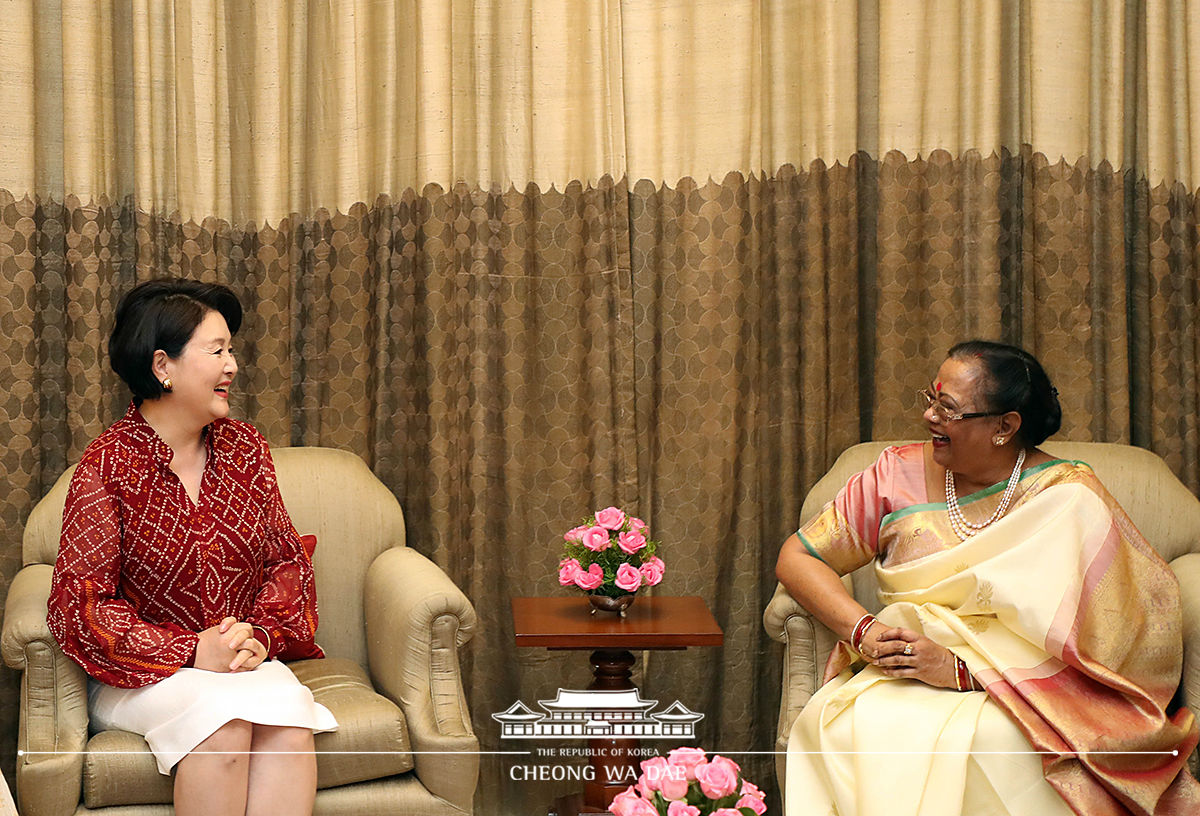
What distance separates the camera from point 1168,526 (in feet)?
9.46

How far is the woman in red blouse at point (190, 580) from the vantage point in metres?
2.27

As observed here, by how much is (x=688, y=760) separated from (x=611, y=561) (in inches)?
49.4

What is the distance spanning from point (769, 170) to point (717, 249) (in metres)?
0.26

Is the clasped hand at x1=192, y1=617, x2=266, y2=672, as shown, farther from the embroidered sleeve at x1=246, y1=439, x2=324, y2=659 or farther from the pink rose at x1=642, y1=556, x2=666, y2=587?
the pink rose at x1=642, y1=556, x2=666, y2=587

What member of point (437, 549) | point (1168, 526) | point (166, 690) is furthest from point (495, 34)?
point (1168, 526)

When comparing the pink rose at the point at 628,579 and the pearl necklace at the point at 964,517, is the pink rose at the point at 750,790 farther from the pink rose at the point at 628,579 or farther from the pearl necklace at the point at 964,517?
the pink rose at the point at 628,579

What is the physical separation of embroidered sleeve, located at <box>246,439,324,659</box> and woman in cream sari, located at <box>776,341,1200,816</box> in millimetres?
1005

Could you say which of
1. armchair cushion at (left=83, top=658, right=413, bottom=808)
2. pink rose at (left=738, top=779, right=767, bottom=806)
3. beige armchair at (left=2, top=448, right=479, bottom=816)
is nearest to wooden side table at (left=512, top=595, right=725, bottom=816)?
beige armchair at (left=2, top=448, right=479, bottom=816)

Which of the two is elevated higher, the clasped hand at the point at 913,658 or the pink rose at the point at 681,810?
the pink rose at the point at 681,810

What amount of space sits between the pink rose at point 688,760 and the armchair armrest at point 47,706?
51.3 inches

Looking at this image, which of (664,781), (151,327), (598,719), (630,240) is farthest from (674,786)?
(630,240)

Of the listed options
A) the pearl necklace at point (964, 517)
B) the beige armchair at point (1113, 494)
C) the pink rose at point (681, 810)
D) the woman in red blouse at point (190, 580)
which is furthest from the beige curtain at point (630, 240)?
the pink rose at point (681, 810)

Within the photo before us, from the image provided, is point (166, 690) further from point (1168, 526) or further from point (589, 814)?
point (1168, 526)

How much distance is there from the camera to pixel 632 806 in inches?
57.8
